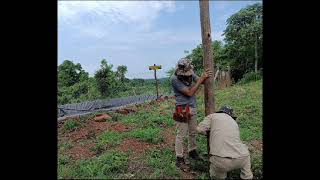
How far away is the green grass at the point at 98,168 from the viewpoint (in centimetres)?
567

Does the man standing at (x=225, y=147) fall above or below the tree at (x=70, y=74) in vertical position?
below

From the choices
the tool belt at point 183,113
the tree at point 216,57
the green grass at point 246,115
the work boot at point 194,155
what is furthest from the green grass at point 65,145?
the tree at point 216,57

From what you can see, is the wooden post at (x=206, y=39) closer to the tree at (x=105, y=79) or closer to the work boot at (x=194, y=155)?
the work boot at (x=194, y=155)

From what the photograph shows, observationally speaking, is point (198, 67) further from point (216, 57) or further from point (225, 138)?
point (225, 138)

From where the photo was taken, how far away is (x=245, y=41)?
77.1 feet

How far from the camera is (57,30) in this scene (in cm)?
380

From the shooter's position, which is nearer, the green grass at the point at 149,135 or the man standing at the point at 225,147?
the man standing at the point at 225,147

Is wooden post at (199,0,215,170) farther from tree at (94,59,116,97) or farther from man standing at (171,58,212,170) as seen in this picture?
tree at (94,59,116,97)

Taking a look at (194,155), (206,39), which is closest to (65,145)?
(194,155)

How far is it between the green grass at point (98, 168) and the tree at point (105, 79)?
1087 cm

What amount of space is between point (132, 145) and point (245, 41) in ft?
57.3
